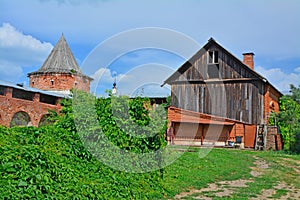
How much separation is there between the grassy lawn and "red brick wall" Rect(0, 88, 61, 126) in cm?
1542

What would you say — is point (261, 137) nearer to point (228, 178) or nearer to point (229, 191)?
point (228, 178)

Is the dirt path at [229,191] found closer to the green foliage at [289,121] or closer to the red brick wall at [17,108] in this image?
the green foliage at [289,121]

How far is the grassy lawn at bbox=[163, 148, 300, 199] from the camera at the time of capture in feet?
31.2

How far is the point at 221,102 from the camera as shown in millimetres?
28250

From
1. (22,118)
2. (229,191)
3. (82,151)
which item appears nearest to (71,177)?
(82,151)

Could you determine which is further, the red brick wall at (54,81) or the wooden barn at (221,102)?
the red brick wall at (54,81)

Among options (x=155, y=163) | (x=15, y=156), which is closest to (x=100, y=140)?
(x=155, y=163)

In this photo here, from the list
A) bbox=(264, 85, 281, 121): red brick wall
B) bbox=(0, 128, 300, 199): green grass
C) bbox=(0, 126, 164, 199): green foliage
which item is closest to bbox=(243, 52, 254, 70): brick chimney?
bbox=(264, 85, 281, 121): red brick wall

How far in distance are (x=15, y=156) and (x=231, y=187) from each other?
6.45 m

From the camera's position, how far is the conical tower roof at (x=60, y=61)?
42.9 meters

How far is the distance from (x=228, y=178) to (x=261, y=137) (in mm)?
14090

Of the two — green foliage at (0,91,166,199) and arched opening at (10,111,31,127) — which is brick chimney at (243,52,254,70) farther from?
green foliage at (0,91,166,199)

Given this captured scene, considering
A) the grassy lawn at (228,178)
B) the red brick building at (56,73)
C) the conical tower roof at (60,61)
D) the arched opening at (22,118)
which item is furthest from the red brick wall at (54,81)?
the grassy lawn at (228,178)

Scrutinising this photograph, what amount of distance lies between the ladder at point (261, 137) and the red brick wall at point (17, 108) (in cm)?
1371
